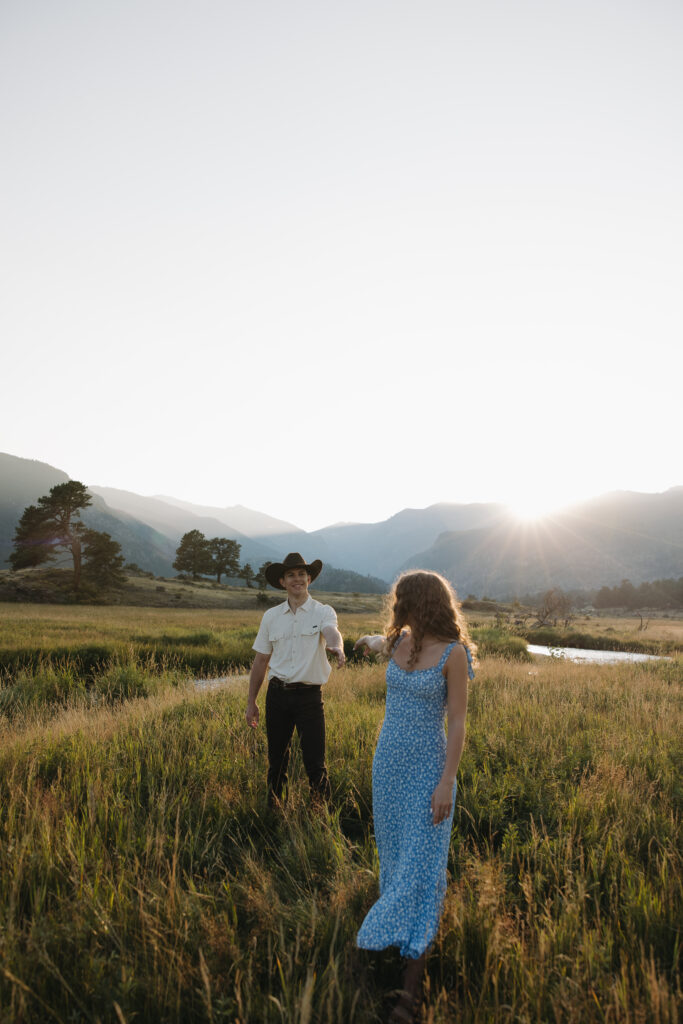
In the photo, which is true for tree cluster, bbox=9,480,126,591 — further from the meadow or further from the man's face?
the man's face

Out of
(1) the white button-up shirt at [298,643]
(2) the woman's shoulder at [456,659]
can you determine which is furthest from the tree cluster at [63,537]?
(2) the woman's shoulder at [456,659]

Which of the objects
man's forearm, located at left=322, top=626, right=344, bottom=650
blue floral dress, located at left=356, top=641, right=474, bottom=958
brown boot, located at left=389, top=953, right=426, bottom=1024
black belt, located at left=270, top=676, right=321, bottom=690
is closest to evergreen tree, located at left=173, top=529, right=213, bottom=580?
black belt, located at left=270, top=676, right=321, bottom=690

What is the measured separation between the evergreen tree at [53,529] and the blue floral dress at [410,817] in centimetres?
6272

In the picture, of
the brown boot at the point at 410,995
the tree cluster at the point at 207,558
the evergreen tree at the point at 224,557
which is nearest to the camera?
the brown boot at the point at 410,995

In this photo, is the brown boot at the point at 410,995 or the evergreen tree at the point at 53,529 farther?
the evergreen tree at the point at 53,529

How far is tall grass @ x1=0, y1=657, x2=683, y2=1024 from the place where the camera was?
8.57ft

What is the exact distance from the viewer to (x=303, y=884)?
12.0 ft

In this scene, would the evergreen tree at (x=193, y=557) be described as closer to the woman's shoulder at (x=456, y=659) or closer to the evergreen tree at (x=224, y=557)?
the evergreen tree at (x=224, y=557)

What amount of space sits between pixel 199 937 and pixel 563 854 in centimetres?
259

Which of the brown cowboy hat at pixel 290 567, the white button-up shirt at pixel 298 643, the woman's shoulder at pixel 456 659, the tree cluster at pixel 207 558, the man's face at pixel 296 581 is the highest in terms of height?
the brown cowboy hat at pixel 290 567

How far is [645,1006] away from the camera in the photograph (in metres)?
2.47

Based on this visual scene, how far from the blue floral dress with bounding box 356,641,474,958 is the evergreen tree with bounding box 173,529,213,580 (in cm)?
9514

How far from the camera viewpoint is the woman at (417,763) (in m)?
2.84

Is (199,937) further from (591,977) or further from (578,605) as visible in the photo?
(578,605)
